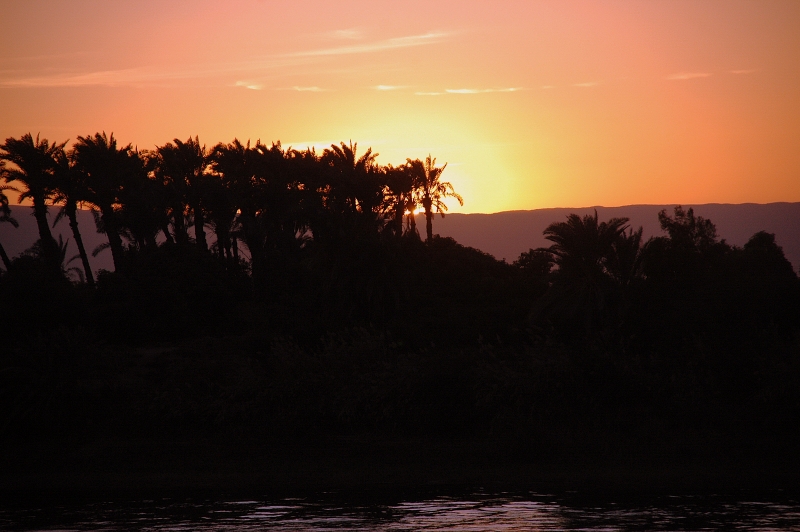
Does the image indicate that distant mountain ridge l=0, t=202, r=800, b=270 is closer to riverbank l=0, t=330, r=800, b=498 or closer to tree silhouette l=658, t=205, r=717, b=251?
tree silhouette l=658, t=205, r=717, b=251

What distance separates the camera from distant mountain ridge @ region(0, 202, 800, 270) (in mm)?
135625

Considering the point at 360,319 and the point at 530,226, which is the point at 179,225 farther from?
the point at 530,226

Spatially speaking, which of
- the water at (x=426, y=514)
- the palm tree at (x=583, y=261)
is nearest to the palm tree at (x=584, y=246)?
the palm tree at (x=583, y=261)

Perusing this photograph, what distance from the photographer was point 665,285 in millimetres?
39094

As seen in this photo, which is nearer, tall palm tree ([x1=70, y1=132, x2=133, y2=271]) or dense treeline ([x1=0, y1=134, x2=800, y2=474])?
dense treeline ([x1=0, y1=134, x2=800, y2=474])

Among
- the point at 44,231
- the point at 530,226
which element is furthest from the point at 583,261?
the point at 530,226

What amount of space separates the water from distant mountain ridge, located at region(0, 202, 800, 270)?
105 metres

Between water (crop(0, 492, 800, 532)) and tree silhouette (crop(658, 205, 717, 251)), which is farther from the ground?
tree silhouette (crop(658, 205, 717, 251))

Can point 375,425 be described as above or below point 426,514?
above

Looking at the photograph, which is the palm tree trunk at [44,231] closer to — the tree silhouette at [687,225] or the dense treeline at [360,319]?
the dense treeline at [360,319]

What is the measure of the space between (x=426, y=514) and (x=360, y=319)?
2157 cm

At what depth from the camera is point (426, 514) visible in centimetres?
2094

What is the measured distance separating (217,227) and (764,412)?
1478 inches

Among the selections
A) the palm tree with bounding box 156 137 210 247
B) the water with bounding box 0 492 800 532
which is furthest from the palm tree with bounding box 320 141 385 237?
the water with bounding box 0 492 800 532
